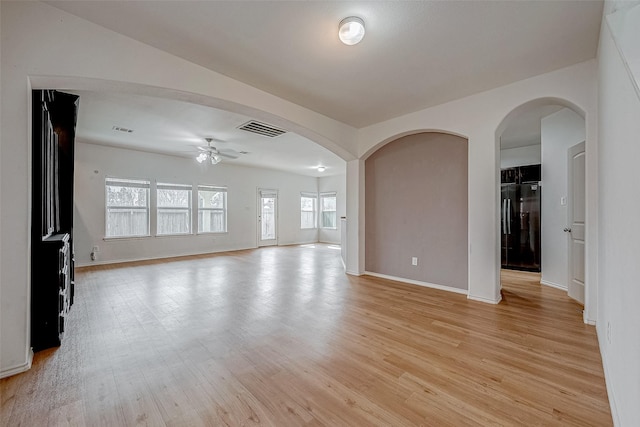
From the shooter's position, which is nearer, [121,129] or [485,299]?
[485,299]

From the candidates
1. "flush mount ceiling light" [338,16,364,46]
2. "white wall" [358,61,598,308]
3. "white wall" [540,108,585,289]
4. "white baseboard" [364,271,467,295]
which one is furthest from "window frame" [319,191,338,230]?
"flush mount ceiling light" [338,16,364,46]

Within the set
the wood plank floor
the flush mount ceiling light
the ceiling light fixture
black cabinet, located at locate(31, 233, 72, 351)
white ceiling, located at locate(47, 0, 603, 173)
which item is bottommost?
the wood plank floor

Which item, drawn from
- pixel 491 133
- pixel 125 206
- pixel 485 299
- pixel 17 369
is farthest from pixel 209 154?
pixel 485 299

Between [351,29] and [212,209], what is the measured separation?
701 cm

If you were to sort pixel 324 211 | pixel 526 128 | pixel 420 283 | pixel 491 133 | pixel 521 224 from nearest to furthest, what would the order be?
pixel 491 133 < pixel 420 283 < pixel 526 128 < pixel 521 224 < pixel 324 211

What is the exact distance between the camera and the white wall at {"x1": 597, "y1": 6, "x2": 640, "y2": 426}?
1134 millimetres

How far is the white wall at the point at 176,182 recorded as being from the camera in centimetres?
587

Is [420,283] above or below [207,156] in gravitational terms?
below

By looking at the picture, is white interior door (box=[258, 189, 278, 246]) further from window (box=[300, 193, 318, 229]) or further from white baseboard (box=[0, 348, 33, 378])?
white baseboard (box=[0, 348, 33, 378])

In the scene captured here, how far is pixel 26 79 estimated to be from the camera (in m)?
1.92

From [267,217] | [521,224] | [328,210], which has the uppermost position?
[328,210]

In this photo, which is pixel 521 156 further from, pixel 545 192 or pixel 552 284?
pixel 552 284

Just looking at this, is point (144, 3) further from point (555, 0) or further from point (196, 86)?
point (555, 0)

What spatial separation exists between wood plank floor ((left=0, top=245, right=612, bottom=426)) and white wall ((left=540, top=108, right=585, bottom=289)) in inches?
26.7
